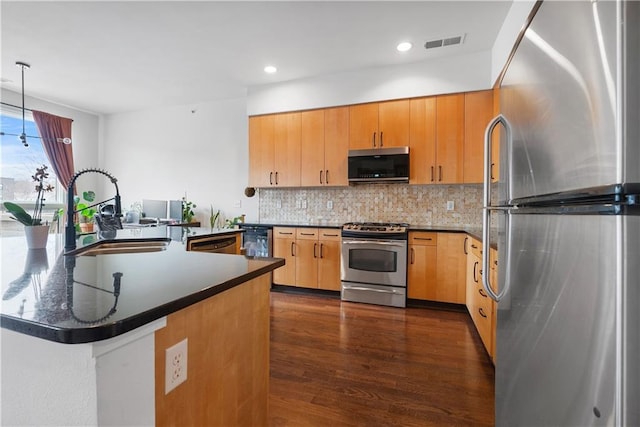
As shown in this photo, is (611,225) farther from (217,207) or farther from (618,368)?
(217,207)

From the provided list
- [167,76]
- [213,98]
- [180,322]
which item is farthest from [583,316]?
[213,98]

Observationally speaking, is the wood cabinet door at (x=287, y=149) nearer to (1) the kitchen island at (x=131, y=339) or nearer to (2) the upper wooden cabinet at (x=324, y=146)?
(2) the upper wooden cabinet at (x=324, y=146)

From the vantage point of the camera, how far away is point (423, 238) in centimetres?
339

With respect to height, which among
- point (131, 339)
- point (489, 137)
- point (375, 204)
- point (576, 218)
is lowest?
point (131, 339)

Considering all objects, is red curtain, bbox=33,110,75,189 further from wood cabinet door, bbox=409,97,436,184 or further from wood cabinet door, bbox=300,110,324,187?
wood cabinet door, bbox=409,97,436,184

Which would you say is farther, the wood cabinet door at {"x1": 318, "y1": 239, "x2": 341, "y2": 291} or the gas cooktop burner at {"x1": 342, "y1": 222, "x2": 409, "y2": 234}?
the wood cabinet door at {"x1": 318, "y1": 239, "x2": 341, "y2": 291}

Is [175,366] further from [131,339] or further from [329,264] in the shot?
[329,264]

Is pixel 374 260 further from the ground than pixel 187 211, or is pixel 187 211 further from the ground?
pixel 187 211

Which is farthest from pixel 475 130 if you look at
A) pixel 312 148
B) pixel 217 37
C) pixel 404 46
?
pixel 217 37

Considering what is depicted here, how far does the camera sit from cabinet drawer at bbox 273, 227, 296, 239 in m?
3.95

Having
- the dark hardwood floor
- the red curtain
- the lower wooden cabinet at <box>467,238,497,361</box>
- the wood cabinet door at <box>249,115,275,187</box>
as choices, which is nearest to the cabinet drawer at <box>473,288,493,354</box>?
the lower wooden cabinet at <box>467,238,497,361</box>

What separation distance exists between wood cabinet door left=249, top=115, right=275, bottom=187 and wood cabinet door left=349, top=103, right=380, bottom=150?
1147mm

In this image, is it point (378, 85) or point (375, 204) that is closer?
point (378, 85)

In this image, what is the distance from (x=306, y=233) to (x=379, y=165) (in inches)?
48.9
